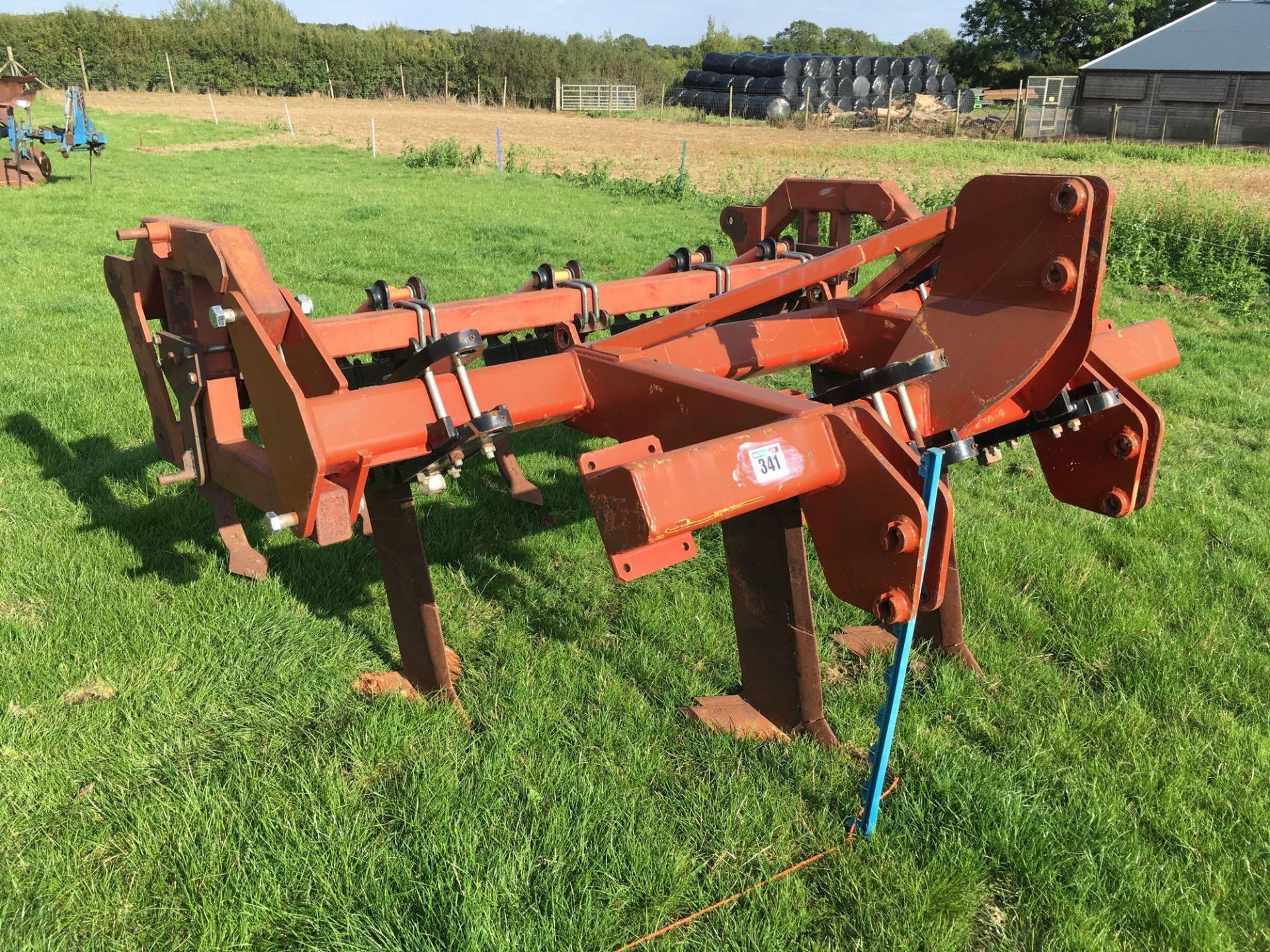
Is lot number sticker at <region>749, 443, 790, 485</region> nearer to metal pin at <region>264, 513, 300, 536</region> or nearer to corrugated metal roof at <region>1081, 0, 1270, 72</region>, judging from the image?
metal pin at <region>264, 513, 300, 536</region>

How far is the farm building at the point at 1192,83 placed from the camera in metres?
30.2

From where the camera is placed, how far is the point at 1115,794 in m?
2.57

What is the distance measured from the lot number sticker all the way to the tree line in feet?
173

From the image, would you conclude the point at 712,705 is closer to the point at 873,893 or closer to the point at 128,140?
the point at 873,893

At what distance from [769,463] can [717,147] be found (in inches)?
1031

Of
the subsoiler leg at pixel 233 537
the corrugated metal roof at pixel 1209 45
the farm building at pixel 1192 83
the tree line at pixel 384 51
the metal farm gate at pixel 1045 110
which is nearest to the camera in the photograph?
the subsoiler leg at pixel 233 537

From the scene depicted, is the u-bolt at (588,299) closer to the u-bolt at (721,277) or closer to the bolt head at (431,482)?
the u-bolt at (721,277)

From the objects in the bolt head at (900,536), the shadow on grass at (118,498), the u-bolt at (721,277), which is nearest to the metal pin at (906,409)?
the bolt head at (900,536)

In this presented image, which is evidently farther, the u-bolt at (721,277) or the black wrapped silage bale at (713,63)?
the black wrapped silage bale at (713,63)

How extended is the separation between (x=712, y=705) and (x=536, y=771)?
22.6 inches

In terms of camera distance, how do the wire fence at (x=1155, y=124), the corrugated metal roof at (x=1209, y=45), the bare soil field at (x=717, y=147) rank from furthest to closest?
the corrugated metal roof at (x=1209, y=45) < the wire fence at (x=1155, y=124) < the bare soil field at (x=717, y=147)

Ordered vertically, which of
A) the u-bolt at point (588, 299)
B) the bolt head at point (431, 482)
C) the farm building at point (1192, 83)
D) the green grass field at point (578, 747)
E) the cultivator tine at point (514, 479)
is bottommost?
the green grass field at point (578, 747)

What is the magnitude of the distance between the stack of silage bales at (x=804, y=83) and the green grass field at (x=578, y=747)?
36809 mm

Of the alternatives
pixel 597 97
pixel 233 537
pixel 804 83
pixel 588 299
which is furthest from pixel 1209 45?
pixel 233 537
